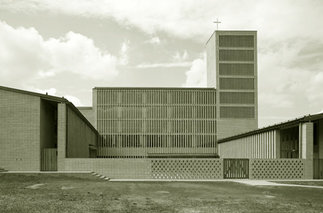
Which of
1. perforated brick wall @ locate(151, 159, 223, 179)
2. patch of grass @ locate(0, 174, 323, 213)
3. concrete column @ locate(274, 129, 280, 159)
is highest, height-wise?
concrete column @ locate(274, 129, 280, 159)

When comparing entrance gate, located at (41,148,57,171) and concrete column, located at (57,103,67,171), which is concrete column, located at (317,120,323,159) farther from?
entrance gate, located at (41,148,57,171)

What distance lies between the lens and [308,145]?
107 ft

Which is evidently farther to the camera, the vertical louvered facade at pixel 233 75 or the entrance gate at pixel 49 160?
the vertical louvered facade at pixel 233 75

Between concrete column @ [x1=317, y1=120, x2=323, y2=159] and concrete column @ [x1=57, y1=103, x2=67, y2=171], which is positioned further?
concrete column @ [x1=317, y1=120, x2=323, y2=159]

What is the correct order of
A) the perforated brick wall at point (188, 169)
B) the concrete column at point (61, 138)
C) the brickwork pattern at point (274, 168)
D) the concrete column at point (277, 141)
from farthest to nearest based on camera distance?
the concrete column at point (277, 141)
the perforated brick wall at point (188, 169)
the brickwork pattern at point (274, 168)
the concrete column at point (61, 138)

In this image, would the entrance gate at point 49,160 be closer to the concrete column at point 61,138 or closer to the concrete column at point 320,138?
the concrete column at point 61,138

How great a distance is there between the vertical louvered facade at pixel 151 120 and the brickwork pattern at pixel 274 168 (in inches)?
2090

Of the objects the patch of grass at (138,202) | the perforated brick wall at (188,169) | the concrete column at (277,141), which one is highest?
the concrete column at (277,141)

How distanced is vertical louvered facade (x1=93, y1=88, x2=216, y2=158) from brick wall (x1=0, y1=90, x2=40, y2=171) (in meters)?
53.3

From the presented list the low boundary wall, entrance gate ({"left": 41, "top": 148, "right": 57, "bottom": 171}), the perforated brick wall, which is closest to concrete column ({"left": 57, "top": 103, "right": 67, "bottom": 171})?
entrance gate ({"left": 41, "top": 148, "right": 57, "bottom": 171})

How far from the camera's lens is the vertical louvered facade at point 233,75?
84.3 metres

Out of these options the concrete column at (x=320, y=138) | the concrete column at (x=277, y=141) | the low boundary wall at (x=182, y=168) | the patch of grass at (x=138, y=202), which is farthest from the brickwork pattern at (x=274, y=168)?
the patch of grass at (x=138, y=202)

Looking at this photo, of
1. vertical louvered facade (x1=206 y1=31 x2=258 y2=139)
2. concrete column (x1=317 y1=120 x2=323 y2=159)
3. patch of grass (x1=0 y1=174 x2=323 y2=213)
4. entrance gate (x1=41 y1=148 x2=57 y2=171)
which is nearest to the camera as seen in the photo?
patch of grass (x1=0 y1=174 x2=323 y2=213)

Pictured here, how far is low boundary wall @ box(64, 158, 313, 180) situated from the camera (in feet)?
109
